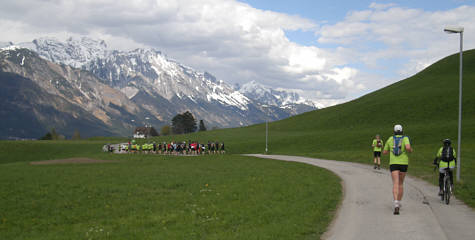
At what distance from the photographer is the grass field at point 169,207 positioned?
12641mm

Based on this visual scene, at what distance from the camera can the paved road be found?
1177 cm

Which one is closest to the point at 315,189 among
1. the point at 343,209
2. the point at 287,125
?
the point at 343,209

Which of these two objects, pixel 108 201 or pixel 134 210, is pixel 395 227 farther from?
pixel 108 201

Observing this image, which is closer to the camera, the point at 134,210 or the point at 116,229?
the point at 116,229

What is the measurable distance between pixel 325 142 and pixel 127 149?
110 feet

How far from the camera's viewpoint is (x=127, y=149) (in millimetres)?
72938

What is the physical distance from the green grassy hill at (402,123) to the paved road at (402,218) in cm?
513

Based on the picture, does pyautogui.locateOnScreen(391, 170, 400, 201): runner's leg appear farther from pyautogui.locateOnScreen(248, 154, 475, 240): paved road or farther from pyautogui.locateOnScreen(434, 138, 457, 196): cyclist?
pyautogui.locateOnScreen(434, 138, 457, 196): cyclist

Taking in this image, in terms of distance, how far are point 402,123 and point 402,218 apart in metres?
75.8

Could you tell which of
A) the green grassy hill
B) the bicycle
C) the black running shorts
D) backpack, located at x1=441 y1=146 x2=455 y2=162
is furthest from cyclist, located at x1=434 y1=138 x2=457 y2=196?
the green grassy hill

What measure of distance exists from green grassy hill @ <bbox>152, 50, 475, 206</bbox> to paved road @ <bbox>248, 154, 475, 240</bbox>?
202 inches

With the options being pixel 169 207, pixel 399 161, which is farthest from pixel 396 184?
pixel 169 207

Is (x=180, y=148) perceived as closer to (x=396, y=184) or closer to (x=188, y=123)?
(x=396, y=184)

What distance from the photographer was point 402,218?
13.8 metres
